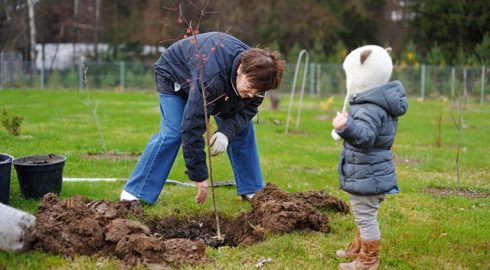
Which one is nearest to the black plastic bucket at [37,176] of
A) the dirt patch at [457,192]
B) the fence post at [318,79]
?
the dirt patch at [457,192]

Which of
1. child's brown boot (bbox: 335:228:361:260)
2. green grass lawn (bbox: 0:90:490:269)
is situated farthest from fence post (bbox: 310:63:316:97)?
child's brown boot (bbox: 335:228:361:260)

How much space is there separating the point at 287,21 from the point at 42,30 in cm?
1416

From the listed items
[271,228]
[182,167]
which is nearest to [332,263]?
[271,228]

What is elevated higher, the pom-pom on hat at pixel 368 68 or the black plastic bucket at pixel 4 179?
the pom-pom on hat at pixel 368 68

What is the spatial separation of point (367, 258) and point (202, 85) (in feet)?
5.08

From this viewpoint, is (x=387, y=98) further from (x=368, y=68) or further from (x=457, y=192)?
(x=457, y=192)

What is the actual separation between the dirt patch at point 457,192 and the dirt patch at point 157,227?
5.07 ft

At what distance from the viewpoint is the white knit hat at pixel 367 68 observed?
3027 millimetres

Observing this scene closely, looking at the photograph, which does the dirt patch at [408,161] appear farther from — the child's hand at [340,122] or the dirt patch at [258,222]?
the child's hand at [340,122]

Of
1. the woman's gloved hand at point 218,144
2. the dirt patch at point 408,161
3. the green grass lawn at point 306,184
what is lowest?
the dirt patch at point 408,161

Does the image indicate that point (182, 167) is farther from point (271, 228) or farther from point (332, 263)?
point (332, 263)

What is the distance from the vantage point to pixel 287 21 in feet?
106

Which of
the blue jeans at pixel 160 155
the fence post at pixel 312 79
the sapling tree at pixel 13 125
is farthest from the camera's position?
the fence post at pixel 312 79

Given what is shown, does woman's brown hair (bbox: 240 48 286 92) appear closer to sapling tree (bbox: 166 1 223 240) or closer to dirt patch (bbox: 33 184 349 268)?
sapling tree (bbox: 166 1 223 240)
